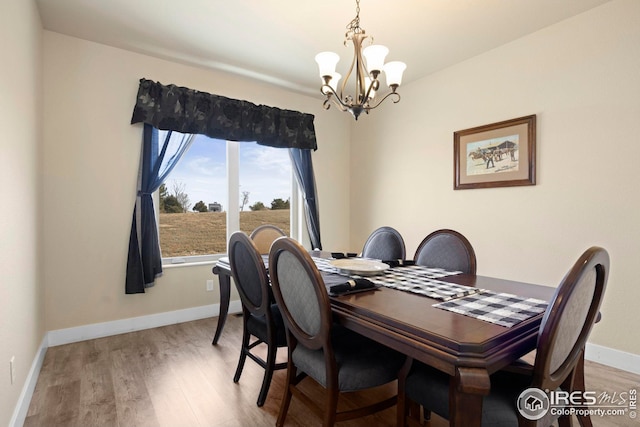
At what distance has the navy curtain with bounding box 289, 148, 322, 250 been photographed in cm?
421

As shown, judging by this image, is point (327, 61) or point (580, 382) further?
point (327, 61)

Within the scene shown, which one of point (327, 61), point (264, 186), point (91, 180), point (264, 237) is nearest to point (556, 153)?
point (327, 61)

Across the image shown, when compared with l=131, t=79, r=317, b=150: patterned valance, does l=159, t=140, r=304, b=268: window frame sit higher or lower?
lower

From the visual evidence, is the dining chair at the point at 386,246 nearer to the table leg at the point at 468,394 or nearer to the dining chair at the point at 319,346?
the dining chair at the point at 319,346

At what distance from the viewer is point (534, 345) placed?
1175 mm

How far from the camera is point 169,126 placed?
321 centimetres

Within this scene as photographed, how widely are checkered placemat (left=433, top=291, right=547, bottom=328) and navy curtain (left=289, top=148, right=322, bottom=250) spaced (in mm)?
2809

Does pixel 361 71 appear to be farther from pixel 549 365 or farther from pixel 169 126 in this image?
pixel 169 126

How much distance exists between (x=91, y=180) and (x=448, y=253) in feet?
10.1

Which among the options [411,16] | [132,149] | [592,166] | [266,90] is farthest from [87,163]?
[592,166]

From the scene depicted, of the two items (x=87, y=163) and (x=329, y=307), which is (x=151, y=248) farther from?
(x=329, y=307)

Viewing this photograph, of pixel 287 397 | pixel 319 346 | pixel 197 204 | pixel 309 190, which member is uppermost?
pixel 309 190

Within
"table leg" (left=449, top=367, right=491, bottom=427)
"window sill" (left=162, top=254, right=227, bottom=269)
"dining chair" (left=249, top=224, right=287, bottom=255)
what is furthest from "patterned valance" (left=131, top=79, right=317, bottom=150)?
"table leg" (left=449, top=367, right=491, bottom=427)

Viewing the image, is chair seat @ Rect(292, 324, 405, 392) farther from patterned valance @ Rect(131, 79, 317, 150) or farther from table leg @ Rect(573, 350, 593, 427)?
patterned valance @ Rect(131, 79, 317, 150)
